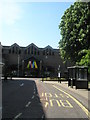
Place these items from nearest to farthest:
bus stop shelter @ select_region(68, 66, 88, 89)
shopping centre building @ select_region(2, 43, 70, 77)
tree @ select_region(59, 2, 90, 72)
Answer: bus stop shelter @ select_region(68, 66, 88, 89)
tree @ select_region(59, 2, 90, 72)
shopping centre building @ select_region(2, 43, 70, 77)

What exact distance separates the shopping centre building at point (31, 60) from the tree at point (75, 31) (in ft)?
169

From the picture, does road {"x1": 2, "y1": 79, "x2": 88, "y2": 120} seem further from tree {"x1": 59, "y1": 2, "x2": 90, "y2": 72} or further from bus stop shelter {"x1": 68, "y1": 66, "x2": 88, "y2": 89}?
tree {"x1": 59, "y1": 2, "x2": 90, "y2": 72}

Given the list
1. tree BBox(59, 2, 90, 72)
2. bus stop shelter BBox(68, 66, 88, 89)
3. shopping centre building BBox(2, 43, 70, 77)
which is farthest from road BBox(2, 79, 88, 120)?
shopping centre building BBox(2, 43, 70, 77)

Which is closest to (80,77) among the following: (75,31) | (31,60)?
(75,31)

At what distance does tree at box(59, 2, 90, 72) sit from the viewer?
3491 centimetres

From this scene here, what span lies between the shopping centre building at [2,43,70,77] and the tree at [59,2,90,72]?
169 feet

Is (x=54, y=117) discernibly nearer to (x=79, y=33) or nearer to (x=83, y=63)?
(x=83, y=63)

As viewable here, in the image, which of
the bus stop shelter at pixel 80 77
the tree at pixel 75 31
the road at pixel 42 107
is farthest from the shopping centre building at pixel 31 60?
the road at pixel 42 107

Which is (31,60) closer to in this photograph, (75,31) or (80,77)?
(75,31)

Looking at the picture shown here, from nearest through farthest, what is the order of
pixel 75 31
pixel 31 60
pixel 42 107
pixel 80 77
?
pixel 42 107 → pixel 80 77 → pixel 75 31 → pixel 31 60

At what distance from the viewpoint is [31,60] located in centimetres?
9538

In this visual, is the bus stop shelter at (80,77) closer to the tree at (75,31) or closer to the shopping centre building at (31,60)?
the tree at (75,31)

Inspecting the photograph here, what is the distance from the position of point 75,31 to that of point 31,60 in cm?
5917

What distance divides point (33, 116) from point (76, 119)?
195 centimetres
